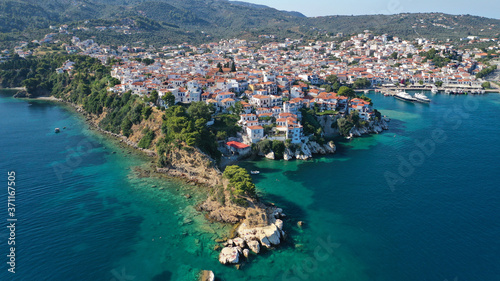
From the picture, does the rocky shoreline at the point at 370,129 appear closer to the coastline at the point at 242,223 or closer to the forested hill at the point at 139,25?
the coastline at the point at 242,223


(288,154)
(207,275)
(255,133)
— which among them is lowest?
(207,275)

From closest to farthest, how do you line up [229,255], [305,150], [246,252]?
1. [229,255]
2. [246,252]
3. [305,150]

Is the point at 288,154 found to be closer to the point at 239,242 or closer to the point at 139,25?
the point at 239,242

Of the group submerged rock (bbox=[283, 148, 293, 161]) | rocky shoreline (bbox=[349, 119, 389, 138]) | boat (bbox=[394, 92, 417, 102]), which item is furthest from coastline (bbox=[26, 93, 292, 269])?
boat (bbox=[394, 92, 417, 102])

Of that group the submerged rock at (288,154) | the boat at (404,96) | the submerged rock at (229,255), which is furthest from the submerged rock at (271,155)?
the boat at (404,96)

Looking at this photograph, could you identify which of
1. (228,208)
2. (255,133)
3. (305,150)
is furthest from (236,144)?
(228,208)

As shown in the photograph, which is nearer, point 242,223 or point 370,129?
point 242,223

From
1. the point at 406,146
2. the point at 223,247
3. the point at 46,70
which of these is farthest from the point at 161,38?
the point at 223,247

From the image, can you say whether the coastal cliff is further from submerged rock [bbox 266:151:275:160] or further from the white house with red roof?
submerged rock [bbox 266:151:275:160]

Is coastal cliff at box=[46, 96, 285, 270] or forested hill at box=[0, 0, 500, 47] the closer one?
coastal cliff at box=[46, 96, 285, 270]
